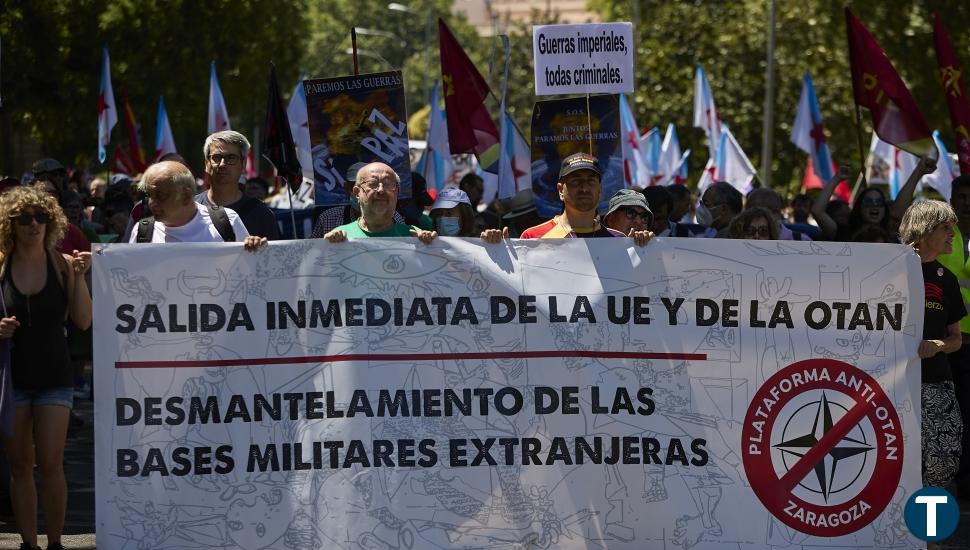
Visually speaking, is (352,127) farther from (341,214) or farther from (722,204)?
(722,204)

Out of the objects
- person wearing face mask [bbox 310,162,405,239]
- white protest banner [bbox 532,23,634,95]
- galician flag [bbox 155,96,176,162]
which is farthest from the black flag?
galician flag [bbox 155,96,176,162]

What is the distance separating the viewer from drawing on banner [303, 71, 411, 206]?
900 cm

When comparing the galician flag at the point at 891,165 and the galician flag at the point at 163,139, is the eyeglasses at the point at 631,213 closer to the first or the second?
the galician flag at the point at 891,165

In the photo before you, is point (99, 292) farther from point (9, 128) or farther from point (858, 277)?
point (9, 128)

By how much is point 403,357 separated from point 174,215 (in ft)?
3.98

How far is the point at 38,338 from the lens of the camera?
21.9ft

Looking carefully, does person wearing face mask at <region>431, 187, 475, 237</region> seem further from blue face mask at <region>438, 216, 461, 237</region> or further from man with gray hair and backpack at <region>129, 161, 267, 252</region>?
man with gray hair and backpack at <region>129, 161, 267, 252</region>

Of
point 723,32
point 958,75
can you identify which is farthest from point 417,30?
point 958,75

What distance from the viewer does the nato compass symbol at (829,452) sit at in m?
6.73

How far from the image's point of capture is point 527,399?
21.9 ft

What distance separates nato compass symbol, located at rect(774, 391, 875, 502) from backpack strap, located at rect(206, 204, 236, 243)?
2579 millimetres

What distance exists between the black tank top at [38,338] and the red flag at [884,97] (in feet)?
23.0

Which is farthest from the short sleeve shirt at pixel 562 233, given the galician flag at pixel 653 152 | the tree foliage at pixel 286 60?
the tree foliage at pixel 286 60

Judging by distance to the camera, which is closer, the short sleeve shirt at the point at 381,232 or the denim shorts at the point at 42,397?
the denim shorts at the point at 42,397
